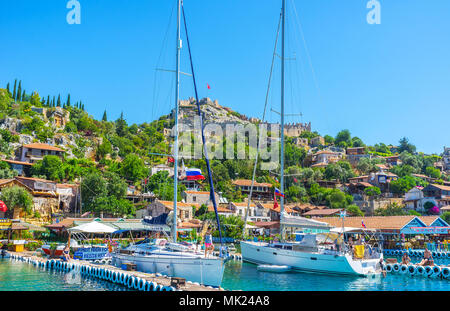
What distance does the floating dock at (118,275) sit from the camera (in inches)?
685

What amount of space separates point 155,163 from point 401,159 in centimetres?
8594

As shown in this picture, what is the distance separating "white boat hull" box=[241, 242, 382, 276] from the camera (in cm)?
2495

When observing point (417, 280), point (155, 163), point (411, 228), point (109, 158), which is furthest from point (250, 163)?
point (417, 280)

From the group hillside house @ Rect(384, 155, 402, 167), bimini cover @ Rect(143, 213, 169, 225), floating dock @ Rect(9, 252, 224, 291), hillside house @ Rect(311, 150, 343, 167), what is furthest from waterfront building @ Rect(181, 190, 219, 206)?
hillside house @ Rect(384, 155, 402, 167)

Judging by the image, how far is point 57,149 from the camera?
257 feet

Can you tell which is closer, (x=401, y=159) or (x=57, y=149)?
(x=57, y=149)

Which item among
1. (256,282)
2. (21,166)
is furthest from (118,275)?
(21,166)

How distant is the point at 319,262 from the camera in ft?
84.0

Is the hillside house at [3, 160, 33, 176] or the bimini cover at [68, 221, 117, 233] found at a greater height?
the hillside house at [3, 160, 33, 176]

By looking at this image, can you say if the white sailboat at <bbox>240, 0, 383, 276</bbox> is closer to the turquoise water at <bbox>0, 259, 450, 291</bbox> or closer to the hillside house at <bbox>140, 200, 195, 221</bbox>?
the turquoise water at <bbox>0, 259, 450, 291</bbox>

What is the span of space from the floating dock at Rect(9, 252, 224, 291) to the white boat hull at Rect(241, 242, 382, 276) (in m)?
10.6

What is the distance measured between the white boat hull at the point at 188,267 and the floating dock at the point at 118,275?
652 millimetres

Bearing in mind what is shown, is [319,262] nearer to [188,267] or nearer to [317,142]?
[188,267]
